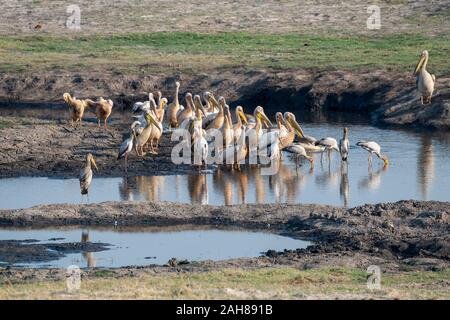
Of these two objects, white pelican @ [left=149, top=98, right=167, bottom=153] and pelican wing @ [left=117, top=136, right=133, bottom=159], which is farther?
white pelican @ [left=149, top=98, right=167, bottom=153]

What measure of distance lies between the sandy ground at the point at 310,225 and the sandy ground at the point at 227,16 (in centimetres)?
1956

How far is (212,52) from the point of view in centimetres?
3344

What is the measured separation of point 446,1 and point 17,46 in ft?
45.0

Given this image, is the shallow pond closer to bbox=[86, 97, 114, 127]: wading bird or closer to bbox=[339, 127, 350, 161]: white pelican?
bbox=[339, 127, 350, 161]: white pelican

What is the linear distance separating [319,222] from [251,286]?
4.04 metres

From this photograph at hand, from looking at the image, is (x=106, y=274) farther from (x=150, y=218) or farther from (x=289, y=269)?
(x=150, y=218)

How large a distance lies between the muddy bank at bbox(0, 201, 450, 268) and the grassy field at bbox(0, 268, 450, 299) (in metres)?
0.86

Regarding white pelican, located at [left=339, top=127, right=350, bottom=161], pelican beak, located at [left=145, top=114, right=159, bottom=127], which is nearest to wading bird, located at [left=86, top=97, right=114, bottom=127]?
pelican beak, located at [left=145, top=114, right=159, bottom=127]

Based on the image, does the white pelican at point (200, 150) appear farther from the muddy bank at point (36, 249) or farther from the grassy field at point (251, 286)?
the grassy field at point (251, 286)

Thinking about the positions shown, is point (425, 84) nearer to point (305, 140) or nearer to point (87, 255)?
point (305, 140)

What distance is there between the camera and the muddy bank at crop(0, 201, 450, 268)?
47.5 ft

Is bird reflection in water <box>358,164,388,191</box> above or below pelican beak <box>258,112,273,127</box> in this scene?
below

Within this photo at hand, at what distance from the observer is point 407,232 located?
15.3 metres
